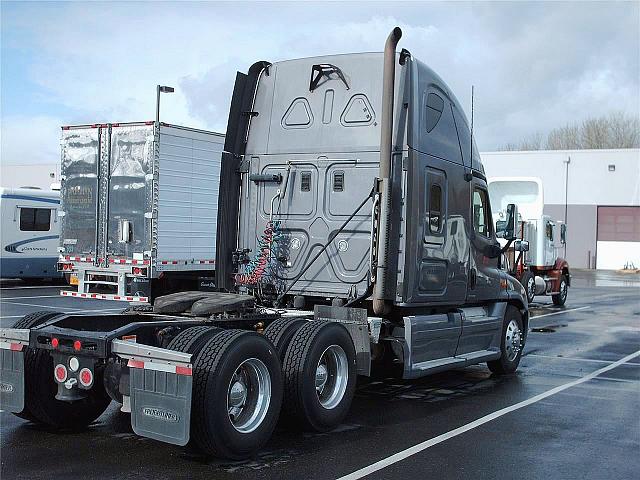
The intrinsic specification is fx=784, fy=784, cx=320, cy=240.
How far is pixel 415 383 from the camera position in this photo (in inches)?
403

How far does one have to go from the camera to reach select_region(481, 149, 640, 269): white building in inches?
1879

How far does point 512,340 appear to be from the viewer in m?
11.0

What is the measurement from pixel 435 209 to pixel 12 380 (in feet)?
16.0

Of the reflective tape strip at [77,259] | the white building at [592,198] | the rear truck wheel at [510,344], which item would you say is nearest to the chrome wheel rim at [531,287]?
the rear truck wheel at [510,344]

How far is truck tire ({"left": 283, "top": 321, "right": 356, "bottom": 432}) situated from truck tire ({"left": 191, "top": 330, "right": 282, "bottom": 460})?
0.28m

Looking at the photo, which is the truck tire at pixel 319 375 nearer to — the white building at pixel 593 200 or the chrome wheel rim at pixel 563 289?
the chrome wheel rim at pixel 563 289

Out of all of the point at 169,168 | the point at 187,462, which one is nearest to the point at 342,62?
the point at 187,462

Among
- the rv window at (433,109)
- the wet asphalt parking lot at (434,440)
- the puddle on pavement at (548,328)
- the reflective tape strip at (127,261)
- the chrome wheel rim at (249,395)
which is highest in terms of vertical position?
the rv window at (433,109)

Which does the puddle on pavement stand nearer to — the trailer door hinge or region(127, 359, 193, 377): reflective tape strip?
the trailer door hinge

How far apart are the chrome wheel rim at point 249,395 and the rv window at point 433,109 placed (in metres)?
3.69

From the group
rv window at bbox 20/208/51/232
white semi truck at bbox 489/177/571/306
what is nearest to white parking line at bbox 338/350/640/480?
white semi truck at bbox 489/177/571/306

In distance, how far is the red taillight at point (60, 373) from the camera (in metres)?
6.67

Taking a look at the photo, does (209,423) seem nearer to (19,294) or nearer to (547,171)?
(19,294)

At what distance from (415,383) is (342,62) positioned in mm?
4213
